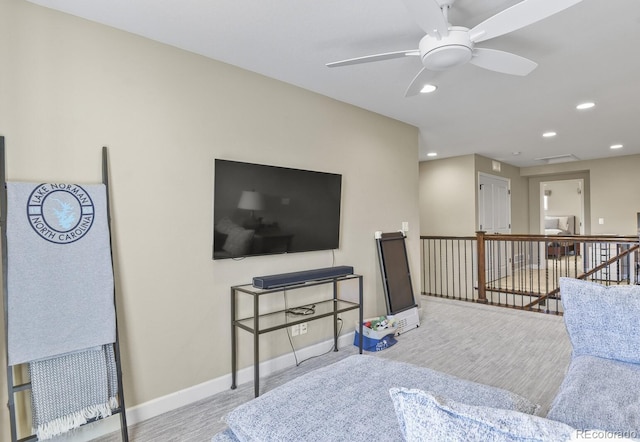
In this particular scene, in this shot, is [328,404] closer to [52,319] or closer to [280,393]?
[280,393]

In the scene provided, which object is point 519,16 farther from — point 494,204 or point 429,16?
point 494,204

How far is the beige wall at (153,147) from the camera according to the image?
2020mm

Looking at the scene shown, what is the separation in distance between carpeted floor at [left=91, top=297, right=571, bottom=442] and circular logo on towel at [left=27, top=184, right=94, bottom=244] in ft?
4.11

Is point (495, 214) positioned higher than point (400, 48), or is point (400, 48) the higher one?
point (400, 48)

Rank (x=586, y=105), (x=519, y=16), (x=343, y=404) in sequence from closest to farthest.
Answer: (x=343, y=404)
(x=519, y=16)
(x=586, y=105)

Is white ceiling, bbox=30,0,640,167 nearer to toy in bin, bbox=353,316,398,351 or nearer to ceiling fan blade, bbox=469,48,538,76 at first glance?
ceiling fan blade, bbox=469,48,538,76

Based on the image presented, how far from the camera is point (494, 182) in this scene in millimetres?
7293

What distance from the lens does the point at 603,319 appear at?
75.2 inches

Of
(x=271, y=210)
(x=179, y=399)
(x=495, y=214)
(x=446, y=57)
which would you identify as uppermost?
(x=446, y=57)

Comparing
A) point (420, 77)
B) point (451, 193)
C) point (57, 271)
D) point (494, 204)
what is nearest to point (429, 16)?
point (420, 77)

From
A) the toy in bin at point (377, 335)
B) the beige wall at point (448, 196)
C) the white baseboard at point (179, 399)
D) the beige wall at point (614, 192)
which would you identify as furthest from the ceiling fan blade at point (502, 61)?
the beige wall at point (614, 192)

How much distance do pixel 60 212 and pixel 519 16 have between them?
2.55 meters

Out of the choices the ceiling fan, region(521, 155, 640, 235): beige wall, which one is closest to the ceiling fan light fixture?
the ceiling fan

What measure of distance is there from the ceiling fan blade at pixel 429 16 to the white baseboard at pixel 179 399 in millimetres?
2641
